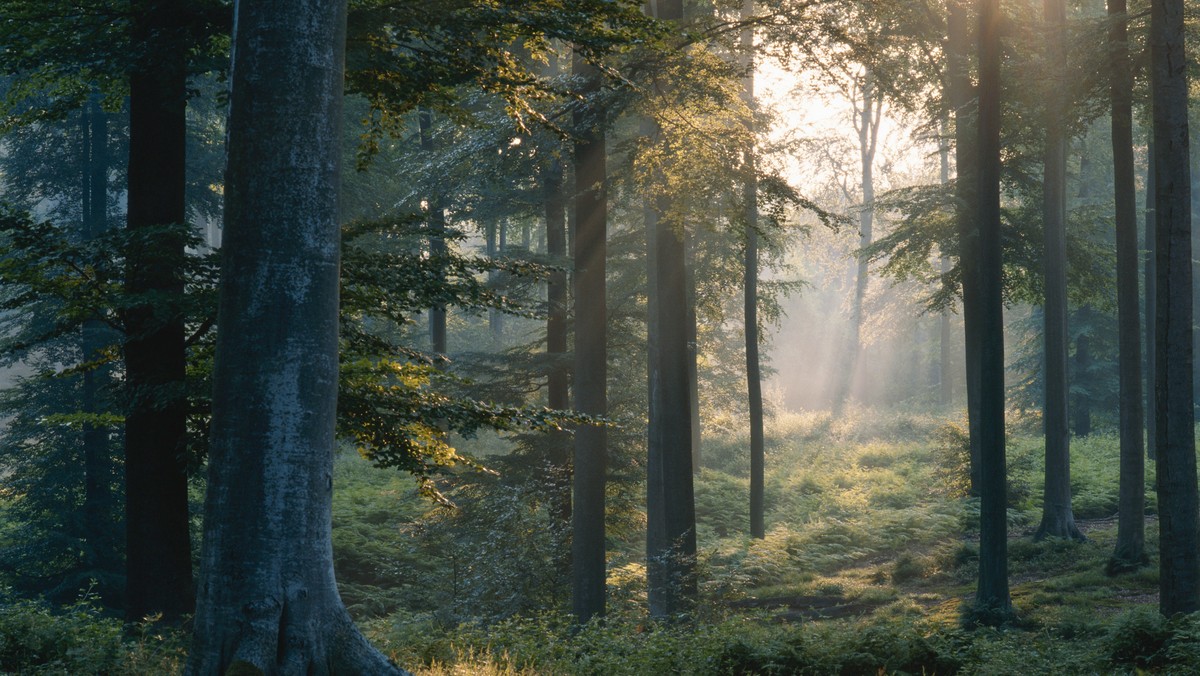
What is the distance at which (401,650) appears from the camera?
7.93 m

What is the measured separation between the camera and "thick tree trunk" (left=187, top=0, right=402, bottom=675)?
5.09m

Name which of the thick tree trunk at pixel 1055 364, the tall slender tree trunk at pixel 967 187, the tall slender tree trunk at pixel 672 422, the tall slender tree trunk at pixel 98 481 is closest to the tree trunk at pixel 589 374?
the tall slender tree trunk at pixel 672 422

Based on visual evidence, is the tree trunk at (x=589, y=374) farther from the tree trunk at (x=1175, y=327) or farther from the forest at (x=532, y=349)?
the tree trunk at (x=1175, y=327)

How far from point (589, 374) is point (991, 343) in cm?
563

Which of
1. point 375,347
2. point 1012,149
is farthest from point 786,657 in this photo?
point 1012,149

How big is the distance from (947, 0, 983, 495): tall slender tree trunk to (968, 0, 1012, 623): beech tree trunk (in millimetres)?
5630

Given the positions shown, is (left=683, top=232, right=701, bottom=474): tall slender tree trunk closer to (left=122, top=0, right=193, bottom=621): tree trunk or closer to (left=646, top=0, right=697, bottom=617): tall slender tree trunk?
(left=646, top=0, right=697, bottom=617): tall slender tree trunk

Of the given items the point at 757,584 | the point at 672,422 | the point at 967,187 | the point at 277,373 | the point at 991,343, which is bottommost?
the point at 757,584

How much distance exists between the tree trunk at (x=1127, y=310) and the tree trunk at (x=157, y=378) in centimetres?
1304

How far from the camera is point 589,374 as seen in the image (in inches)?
543

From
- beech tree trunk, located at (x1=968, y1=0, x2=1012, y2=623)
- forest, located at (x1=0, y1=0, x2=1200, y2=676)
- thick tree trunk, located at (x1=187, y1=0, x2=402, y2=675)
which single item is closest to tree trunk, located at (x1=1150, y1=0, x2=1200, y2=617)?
forest, located at (x1=0, y1=0, x2=1200, y2=676)

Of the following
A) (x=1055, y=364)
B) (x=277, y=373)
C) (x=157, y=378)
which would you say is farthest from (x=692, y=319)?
(x=277, y=373)

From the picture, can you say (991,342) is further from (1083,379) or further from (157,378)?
(1083,379)

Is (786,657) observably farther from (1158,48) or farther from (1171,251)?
(1158,48)
